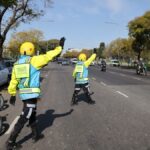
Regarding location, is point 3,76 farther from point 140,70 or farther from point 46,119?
point 140,70

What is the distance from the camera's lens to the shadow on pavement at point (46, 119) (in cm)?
879

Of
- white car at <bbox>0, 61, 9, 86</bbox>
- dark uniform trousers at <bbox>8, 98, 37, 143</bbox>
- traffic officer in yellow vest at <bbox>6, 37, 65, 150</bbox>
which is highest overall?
traffic officer in yellow vest at <bbox>6, 37, 65, 150</bbox>

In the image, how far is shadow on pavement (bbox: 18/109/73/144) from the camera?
8.79 metres

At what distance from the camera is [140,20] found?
67.0 m

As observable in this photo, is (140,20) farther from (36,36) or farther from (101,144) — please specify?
(101,144)

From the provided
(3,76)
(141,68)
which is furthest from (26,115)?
(141,68)

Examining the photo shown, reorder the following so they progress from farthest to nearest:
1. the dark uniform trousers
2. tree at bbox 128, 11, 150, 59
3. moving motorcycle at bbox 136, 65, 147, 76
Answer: tree at bbox 128, 11, 150, 59 → moving motorcycle at bbox 136, 65, 147, 76 → the dark uniform trousers

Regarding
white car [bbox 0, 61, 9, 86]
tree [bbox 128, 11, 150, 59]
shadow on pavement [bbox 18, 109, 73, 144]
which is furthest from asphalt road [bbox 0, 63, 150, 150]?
tree [bbox 128, 11, 150, 59]

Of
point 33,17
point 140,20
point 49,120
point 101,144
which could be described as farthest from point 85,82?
point 140,20

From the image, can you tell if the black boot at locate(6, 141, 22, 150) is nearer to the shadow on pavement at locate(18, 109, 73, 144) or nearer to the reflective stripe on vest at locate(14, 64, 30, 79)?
the shadow on pavement at locate(18, 109, 73, 144)

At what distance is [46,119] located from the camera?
36.2 feet

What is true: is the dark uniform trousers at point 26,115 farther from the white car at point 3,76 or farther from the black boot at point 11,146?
the white car at point 3,76

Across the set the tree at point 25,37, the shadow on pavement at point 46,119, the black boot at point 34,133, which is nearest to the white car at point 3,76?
the shadow on pavement at point 46,119

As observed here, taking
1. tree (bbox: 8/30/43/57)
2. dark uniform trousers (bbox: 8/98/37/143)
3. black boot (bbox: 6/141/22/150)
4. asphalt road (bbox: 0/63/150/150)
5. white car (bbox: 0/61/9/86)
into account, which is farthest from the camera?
tree (bbox: 8/30/43/57)
